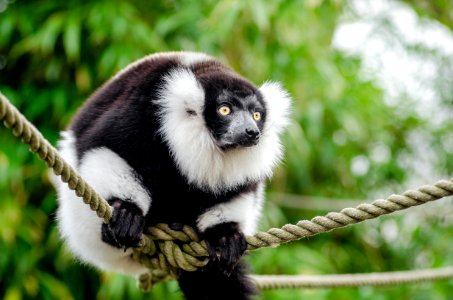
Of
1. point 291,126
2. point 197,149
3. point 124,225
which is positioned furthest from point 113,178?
point 291,126

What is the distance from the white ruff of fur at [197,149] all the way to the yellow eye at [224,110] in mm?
72

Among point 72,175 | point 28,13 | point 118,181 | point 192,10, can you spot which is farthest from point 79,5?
point 72,175

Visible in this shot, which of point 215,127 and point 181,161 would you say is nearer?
point 181,161

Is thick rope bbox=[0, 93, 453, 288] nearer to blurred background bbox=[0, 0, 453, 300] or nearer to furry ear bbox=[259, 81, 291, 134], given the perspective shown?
furry ear bbox=[259, 81, 291, 134]

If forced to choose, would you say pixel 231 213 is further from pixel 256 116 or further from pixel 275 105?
pixel 275 105

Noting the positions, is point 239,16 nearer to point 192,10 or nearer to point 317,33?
point 192,10

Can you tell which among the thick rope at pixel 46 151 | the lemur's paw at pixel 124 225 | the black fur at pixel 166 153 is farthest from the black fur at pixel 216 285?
the thick rope at pixel 46 151

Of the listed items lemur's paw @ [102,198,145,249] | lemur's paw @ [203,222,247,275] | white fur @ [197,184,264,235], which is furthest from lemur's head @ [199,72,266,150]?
lemur's paw @ [102,198,145,249]

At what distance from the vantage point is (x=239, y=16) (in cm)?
417

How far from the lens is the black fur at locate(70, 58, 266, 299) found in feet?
7.29

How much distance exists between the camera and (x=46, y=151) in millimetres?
1610

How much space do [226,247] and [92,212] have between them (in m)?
0.50

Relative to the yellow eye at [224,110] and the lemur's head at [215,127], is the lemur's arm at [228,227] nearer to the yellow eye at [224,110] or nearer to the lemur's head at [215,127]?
the lemur's head at [215,127]

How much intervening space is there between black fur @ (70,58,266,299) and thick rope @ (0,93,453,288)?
0.26ft
